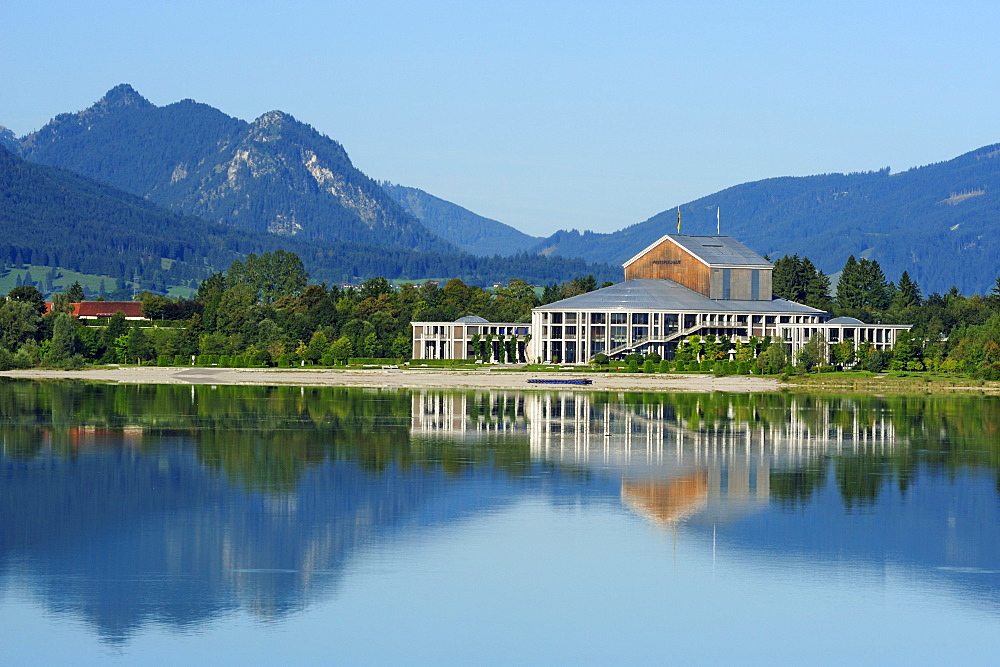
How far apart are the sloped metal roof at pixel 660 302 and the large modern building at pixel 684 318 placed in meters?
0.09

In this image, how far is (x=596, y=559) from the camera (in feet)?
104

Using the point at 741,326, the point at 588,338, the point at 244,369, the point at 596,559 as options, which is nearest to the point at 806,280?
the point at 741,326

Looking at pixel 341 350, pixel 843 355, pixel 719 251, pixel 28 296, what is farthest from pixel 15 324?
pixel 843 355

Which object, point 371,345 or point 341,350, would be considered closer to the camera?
point 341,350

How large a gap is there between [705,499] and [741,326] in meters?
92.4

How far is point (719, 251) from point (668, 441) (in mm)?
88612

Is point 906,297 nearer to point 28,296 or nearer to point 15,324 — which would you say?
point 15,324

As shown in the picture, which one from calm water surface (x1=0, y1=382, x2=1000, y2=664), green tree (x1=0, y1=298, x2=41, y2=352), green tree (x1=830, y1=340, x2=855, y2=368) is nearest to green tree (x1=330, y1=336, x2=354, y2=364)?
green tree (x1=0, y1=298, x2=41, y2=352)

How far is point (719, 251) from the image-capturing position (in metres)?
143

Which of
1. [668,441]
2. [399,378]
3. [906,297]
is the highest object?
[906,297]

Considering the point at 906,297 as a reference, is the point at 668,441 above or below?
below

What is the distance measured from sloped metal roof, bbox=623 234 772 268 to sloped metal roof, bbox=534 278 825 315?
3.74 meters

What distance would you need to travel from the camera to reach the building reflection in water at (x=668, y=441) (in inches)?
1615

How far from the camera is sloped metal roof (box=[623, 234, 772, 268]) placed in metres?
139
